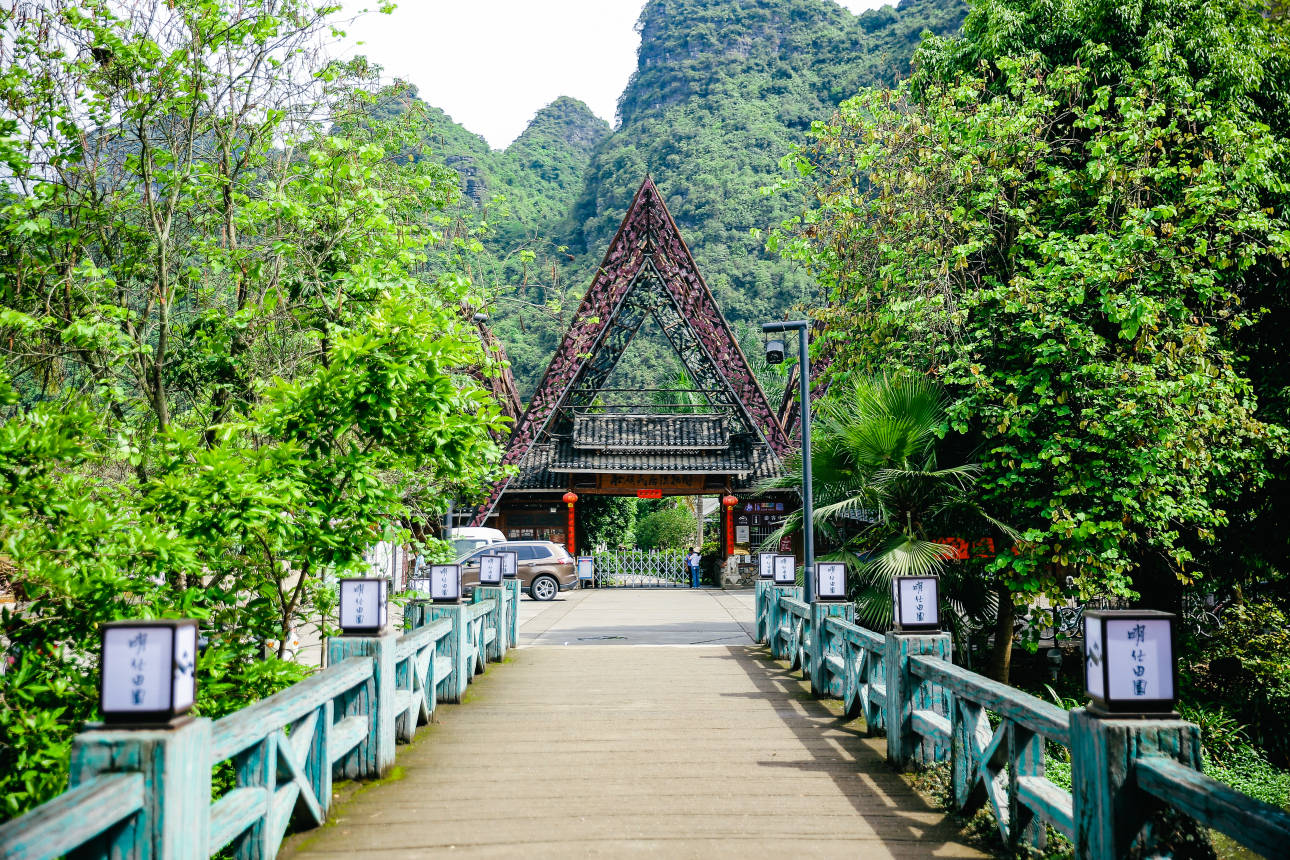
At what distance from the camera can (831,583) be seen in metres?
8.05

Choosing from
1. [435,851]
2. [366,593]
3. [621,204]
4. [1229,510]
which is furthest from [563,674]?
[621,204]

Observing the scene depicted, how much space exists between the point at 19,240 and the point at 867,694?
7.28 m

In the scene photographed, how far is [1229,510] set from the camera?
1166 cm

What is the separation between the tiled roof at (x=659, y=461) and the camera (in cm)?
2609

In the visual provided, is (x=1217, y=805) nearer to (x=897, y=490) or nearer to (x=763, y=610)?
(x=897, y=490)

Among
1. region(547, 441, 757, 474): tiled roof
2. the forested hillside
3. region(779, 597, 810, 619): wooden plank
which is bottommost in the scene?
region(779, 597, 810, 619): wooden plank

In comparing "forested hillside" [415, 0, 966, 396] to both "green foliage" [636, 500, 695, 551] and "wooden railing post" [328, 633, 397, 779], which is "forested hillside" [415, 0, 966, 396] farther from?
"wooden railing post" [328, 633, 397, 779]

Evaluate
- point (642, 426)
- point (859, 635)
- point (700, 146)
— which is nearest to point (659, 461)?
point (642, 426)

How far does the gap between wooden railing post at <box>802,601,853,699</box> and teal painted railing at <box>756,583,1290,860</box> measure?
28.3 inches

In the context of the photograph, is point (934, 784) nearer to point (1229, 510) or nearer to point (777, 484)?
point (777, 484)

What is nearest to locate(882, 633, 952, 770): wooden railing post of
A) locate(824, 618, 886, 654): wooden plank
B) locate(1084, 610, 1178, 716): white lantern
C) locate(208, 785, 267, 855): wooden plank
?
locate(824, 618, 886, 654): wooden plank

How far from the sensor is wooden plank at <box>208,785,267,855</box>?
326 centimetres

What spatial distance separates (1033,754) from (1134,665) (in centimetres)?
111

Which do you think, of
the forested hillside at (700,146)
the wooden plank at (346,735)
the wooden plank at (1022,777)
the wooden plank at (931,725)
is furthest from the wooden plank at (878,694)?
the forested hillside at (700,146)
